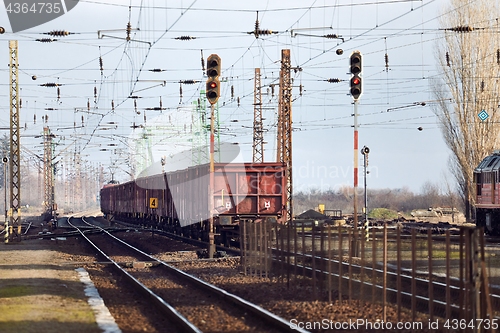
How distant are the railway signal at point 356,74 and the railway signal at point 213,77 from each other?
160 inches

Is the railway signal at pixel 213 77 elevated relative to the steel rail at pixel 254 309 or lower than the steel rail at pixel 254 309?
elevated

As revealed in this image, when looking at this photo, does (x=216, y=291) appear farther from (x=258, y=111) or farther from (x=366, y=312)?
(x=258, y=111)

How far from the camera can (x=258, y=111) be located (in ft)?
165

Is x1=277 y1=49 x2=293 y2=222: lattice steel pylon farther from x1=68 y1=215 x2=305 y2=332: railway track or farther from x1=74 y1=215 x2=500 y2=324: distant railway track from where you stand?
x1=74 y1=215 x2=500 y2=324: distant railway track

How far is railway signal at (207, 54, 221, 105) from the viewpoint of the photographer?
22.9 metres

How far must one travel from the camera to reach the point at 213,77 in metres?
23.0

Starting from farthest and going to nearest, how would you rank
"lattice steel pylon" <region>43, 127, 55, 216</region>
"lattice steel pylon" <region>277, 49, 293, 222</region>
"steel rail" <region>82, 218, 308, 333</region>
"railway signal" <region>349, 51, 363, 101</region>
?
"lattice steel pylon" <region>43, 127, 55, 216</region> → "lattice steel pylon" <region>277, 49, 293, 222</region> → "railway signal" <region>349, 51, 363, 101</region> → "steel rail" <region>82, 218, 308, 333</region>

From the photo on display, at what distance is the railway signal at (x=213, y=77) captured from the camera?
22891mm

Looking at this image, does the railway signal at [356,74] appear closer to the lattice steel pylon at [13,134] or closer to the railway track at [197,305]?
the railway track at [197,305]

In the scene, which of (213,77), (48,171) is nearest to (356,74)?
(213,77)

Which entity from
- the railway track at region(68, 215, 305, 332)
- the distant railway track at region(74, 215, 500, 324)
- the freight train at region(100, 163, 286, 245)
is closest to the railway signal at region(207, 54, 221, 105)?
the freight train at region(100, 163, 286, 245)

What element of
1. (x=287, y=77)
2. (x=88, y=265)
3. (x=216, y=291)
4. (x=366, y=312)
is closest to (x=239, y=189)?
(x=88, y=265)

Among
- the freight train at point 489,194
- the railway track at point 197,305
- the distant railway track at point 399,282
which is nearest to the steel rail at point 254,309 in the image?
the railway track at point 197,305

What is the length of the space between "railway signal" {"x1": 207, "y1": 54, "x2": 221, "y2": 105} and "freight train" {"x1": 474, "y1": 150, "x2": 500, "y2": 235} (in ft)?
60.6
